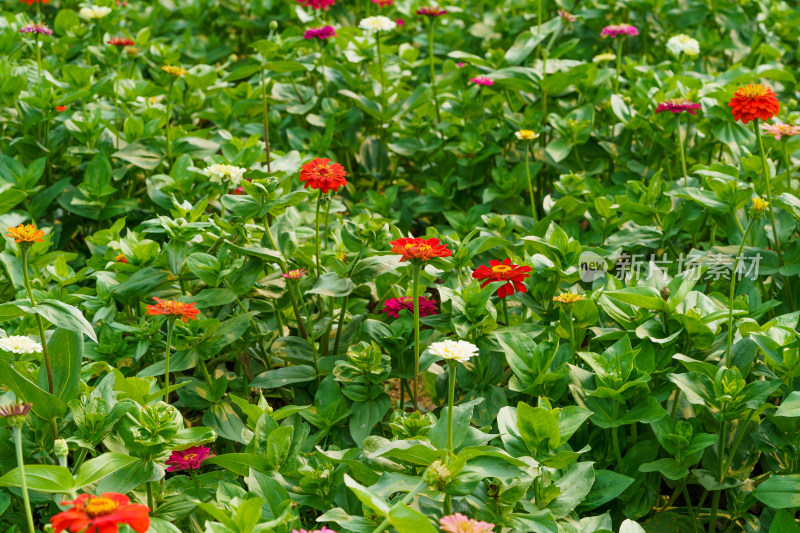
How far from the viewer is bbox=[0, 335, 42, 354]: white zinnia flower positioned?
149 centimetres

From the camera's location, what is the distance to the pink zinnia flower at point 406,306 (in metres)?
1.88

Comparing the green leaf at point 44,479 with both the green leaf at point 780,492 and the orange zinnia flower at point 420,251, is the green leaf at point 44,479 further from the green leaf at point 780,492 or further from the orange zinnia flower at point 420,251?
the green leaf at point 780,492

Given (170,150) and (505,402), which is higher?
(170,150)

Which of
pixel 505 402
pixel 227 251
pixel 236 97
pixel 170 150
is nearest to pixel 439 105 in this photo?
pixel 236 97

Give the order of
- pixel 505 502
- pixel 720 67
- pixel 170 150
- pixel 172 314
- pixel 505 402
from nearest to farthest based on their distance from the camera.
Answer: pixel 505 502
pixel 172 314
pixel 505 402
pixel 170 150
pixel 720 67

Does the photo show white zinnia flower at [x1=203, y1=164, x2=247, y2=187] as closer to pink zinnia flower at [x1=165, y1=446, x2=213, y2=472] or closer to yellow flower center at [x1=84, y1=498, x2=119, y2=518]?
pink zinnia flower at [x1=165, y1=446, x2=213, y2=472]

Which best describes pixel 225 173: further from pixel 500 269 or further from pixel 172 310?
pixel 500 269

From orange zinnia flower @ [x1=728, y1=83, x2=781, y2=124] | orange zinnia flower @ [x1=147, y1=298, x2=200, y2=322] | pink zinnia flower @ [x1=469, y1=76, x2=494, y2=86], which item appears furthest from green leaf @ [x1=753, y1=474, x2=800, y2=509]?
pink zinnia flower @ [x1=469, y1=76, x2=494, y2=86]

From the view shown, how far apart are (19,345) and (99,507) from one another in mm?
607

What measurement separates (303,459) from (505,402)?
0.46m

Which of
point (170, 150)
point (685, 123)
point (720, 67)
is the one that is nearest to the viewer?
point (170, 150)

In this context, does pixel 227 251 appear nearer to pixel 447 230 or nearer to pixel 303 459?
pixel 303 459

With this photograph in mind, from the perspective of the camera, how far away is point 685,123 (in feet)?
8.95

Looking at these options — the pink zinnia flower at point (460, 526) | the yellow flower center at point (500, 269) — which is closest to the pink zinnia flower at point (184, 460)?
the pink zinnia flower at point (460, 526)
